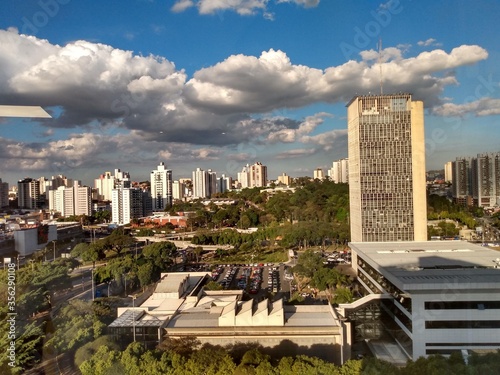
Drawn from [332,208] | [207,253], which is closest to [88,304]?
[207,253]

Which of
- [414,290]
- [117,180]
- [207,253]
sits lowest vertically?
[207,253]

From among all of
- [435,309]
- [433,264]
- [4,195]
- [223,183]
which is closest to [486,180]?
[433,264]

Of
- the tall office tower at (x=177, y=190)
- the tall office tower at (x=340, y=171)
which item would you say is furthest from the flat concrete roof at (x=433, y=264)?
the tall office tower at (x=177, y=190)

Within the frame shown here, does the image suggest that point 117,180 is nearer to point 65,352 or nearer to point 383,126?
point 383,126

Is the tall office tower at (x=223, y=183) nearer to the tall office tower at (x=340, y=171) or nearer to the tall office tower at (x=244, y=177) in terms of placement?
the tall office tower at (x=244, y=177)

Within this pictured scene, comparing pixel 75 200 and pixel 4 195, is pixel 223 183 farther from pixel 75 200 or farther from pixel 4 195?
pixel 4 195

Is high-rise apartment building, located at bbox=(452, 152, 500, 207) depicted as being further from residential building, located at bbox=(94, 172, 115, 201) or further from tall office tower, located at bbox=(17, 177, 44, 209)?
tall office tower, located at bbox=(17, 177, 44, 209)
